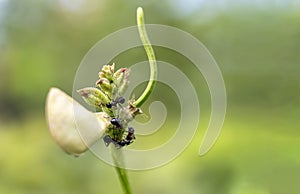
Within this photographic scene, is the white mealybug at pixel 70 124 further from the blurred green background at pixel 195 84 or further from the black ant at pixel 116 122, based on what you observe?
the blurred green background at pixel 195 84

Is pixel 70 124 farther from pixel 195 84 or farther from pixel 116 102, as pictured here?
pixel 195 84

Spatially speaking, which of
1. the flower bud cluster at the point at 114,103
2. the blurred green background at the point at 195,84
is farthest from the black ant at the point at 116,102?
the blurred green background at the point at 195,84

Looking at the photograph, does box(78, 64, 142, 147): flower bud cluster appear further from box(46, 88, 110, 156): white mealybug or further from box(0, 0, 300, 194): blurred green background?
box(0, 0, 300, 194): blurred green background

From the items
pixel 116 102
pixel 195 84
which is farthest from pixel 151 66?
pixel 195 84

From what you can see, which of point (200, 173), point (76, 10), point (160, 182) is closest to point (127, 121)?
point (200, 173)

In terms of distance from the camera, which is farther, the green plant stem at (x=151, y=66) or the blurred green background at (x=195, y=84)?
the blurred green background at (x=195, y=84)

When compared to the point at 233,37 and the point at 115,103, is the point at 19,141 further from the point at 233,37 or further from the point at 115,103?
the point at 115,103
